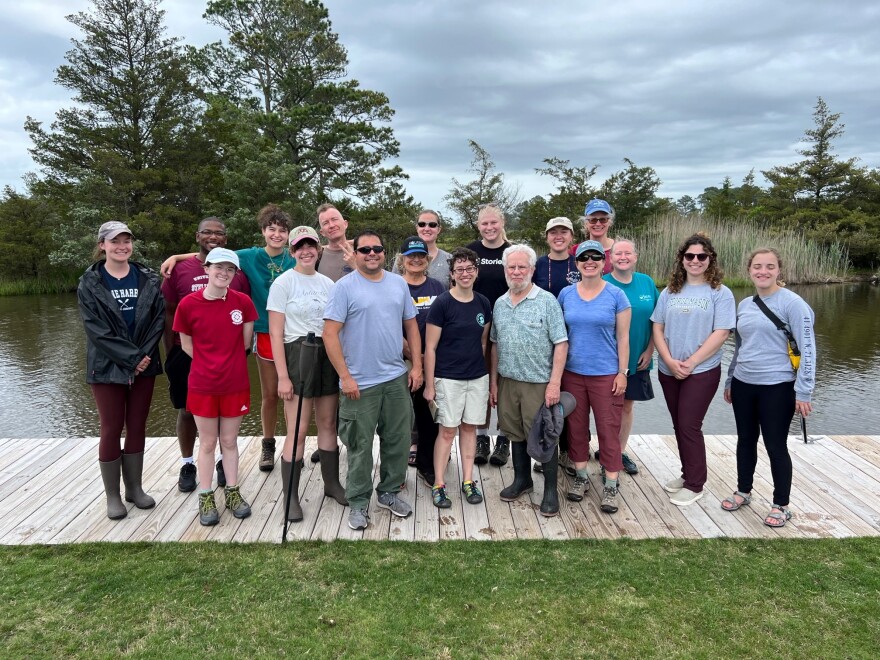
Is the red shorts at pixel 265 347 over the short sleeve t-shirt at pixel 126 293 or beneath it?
beneath

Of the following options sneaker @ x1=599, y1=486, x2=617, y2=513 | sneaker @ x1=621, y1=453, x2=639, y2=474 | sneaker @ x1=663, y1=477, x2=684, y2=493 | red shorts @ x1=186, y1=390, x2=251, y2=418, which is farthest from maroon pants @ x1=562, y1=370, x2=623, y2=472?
red shorts @ x1=186, y1=390, x2=251, y2=418

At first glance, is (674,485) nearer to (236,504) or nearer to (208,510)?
(236,504)

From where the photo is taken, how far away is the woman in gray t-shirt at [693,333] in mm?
3477

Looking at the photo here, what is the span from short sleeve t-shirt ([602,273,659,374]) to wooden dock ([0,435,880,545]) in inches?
42.8

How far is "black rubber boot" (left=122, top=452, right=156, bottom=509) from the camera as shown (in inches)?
146

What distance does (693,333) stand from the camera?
3502 millimetres

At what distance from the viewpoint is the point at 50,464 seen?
452 cm

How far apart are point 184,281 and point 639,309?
316 centimetres

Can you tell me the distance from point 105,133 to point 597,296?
25.6m

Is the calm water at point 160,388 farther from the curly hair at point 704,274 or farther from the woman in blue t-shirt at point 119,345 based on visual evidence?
the curly hair at point 704,274

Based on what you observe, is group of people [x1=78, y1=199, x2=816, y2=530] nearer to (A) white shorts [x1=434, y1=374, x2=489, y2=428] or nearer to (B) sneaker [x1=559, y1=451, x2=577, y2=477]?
(A) white shorts [x1=434, y1=374, x2=489, y2=428]

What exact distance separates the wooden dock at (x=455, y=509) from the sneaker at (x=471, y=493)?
43mm

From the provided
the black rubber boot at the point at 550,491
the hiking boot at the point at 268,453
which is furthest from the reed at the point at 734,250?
the hiking boot at the point at 268,453

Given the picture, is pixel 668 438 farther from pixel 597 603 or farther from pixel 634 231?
pixel 634 231
